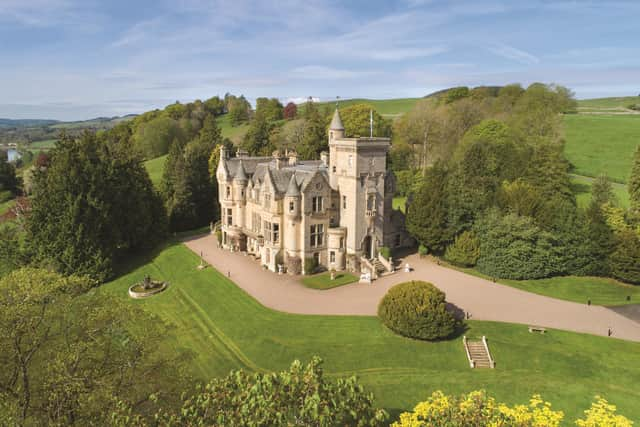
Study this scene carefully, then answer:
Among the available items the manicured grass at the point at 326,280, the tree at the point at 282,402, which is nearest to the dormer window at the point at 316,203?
the manicured grass at the point at 326,280

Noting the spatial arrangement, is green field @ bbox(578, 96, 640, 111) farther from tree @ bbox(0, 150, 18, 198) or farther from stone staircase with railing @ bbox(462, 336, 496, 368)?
tree @ bbox(0, 150, 18, 198)

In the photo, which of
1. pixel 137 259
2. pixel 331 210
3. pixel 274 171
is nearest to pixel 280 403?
pixel 331 210

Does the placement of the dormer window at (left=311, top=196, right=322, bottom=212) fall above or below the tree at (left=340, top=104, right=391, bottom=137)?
below

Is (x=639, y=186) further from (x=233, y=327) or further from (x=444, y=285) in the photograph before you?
(x=233, y=327)

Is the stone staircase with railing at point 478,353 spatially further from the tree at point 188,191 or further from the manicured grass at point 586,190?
the tree at point 188,191

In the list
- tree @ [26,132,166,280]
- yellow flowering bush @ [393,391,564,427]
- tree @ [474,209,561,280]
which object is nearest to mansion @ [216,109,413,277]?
tree @ [474,209,561,280]

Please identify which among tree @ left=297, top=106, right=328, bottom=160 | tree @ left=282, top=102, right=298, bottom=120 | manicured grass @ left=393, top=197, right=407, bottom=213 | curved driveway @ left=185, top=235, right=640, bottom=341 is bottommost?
curved driveway @ left=185, top=235, right=640, bottom=341

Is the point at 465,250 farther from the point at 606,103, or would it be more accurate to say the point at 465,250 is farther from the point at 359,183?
the point at 606,103
